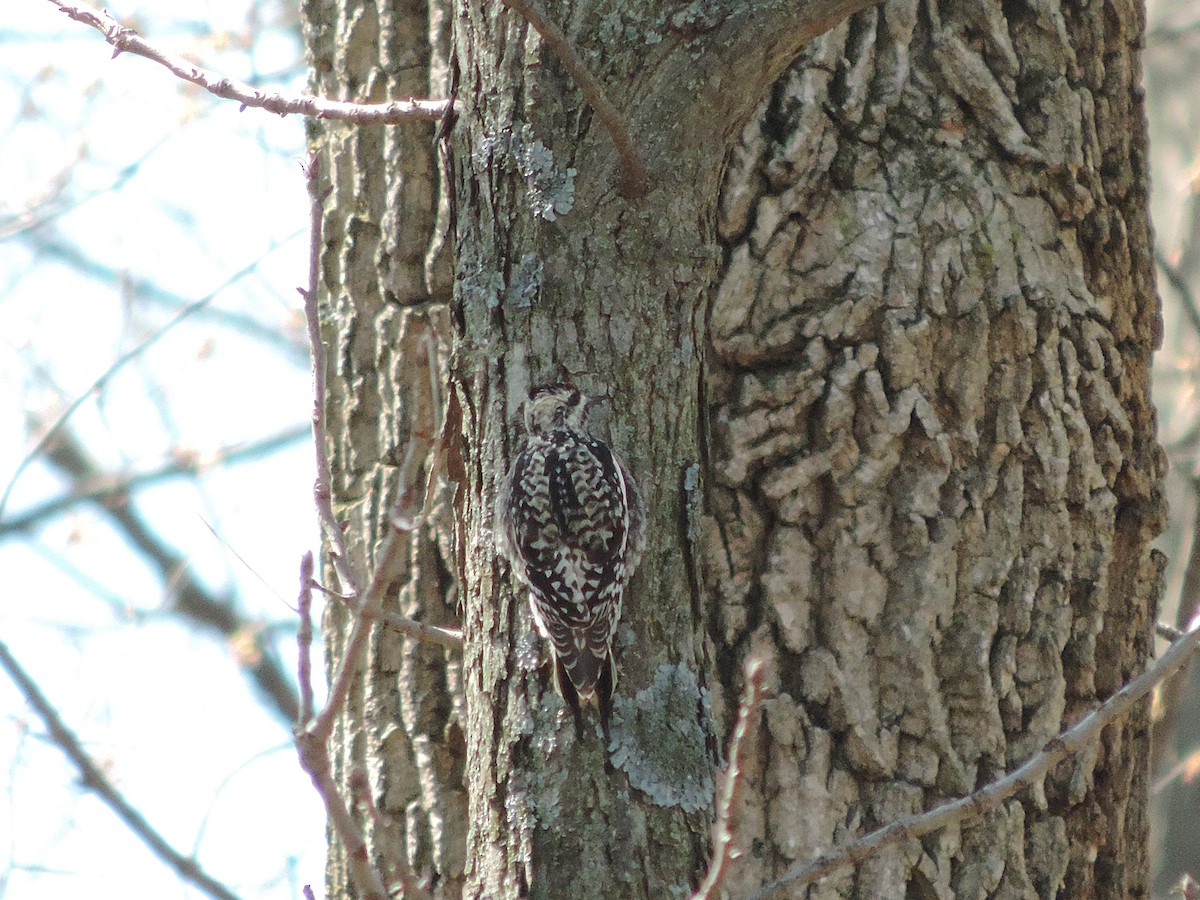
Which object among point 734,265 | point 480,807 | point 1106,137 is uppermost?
point 1106,137

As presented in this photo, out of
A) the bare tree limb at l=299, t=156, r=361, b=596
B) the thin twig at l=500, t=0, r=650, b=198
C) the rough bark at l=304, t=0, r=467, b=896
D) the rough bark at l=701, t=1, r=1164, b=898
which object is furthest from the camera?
the rough bark at l=304, t=0, r=467, b=896

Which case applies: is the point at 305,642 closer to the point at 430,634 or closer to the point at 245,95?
the point at 430,634

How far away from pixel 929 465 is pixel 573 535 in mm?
881

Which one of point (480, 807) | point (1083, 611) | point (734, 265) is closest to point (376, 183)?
point (734, 265)

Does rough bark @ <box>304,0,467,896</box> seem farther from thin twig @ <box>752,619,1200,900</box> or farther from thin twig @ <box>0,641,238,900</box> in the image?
thin twig @ <box>752,619,1200,900</box>

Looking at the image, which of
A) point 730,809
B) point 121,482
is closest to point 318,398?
point 730,809

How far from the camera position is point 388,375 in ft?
11.5

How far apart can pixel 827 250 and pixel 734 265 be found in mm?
230

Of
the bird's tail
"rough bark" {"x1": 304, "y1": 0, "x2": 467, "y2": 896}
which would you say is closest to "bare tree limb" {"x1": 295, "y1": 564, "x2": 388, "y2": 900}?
the bird's tail

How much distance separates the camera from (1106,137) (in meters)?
3.35

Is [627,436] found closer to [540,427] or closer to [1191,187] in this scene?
[540,427]

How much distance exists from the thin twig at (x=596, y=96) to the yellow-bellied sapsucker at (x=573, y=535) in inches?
15.8

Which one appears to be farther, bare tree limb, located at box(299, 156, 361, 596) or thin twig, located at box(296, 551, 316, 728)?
bare tree limb, located at box(299, 156, 361, 596)

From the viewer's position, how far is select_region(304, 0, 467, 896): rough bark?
10.9 ft
